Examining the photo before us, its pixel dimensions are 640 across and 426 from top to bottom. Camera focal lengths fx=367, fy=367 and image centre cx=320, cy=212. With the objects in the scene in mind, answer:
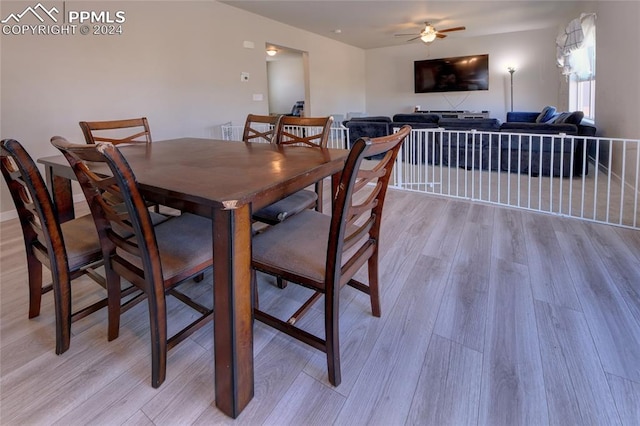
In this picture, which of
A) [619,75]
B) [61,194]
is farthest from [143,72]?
[619,75]

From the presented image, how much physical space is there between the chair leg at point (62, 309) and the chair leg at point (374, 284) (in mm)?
1242

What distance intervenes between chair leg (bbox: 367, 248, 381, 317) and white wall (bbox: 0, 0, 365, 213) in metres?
3.64

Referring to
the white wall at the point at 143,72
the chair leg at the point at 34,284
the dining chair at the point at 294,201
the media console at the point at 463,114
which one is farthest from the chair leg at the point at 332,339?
the media console at the point at 463,114

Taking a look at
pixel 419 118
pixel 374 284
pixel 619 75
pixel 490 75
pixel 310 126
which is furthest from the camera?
pixel 490 75

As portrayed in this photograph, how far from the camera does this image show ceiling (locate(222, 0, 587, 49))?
17.8ft

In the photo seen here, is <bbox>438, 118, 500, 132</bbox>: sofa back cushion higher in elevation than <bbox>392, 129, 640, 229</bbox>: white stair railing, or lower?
higher

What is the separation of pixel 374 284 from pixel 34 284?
1576 mm

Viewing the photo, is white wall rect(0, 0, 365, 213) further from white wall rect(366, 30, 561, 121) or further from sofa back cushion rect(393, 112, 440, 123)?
white wall rect(366, 30, 561, 121)

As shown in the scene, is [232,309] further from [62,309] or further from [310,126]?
[310,126]

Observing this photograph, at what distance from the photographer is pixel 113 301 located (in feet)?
4.91

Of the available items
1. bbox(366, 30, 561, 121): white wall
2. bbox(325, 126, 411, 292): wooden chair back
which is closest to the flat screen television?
bbox(366, 30, 561, 121): white wall

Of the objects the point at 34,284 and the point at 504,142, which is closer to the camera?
the point at 34,284

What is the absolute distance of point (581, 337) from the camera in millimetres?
1533

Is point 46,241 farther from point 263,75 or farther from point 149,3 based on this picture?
point 263,75
